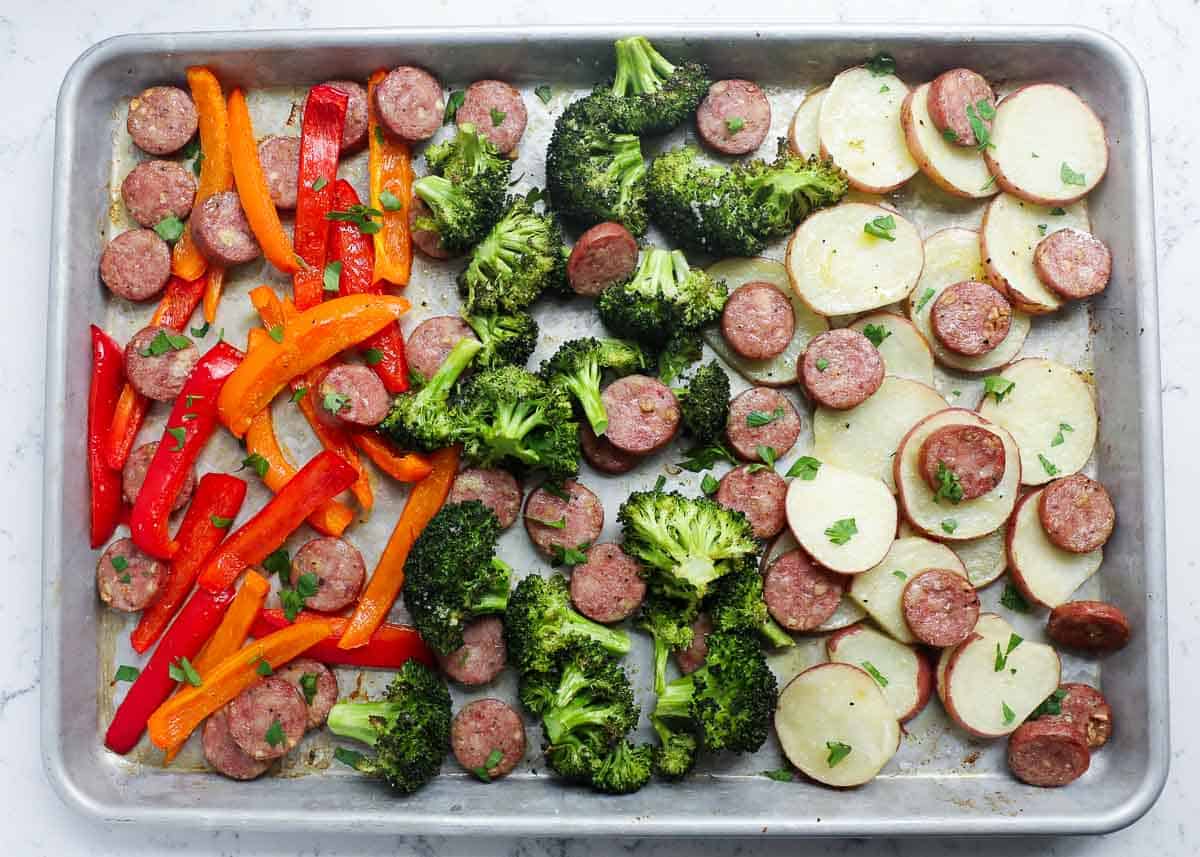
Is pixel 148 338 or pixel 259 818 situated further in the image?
pixel 148 338

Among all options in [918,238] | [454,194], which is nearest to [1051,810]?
[918,238]

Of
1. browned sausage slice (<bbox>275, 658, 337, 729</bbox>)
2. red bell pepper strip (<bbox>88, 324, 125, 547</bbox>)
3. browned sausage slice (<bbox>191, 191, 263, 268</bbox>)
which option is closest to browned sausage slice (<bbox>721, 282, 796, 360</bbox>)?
browned sausage slice (<bbox>191, 191, 263, 268</bbox>)

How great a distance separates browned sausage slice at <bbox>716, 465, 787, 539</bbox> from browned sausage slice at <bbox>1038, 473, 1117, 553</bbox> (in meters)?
0.94

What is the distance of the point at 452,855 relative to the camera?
12.8 ft

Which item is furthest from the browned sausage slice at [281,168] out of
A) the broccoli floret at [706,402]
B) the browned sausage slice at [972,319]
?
the browned sausage slice at [972,319]

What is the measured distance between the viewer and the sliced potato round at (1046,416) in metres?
3.89

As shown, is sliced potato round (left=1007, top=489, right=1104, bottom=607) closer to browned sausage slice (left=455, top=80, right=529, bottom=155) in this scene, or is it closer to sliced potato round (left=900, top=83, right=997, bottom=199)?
sliced potato round (left=900, top=83, right=997, bottom=199)

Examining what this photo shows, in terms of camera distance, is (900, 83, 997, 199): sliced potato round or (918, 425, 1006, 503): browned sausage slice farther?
(900, 83, 997, 199): sliced potato round

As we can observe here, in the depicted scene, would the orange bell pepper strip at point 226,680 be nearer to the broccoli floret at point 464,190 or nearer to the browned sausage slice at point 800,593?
the broccoli floret at point 464,190

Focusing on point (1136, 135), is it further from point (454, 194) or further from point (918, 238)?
point (454, 194)

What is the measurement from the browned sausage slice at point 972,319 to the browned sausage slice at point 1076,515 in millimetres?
567

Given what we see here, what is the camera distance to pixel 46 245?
13.5ft

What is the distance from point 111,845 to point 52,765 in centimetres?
44

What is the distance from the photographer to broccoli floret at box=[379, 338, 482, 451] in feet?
12.2
